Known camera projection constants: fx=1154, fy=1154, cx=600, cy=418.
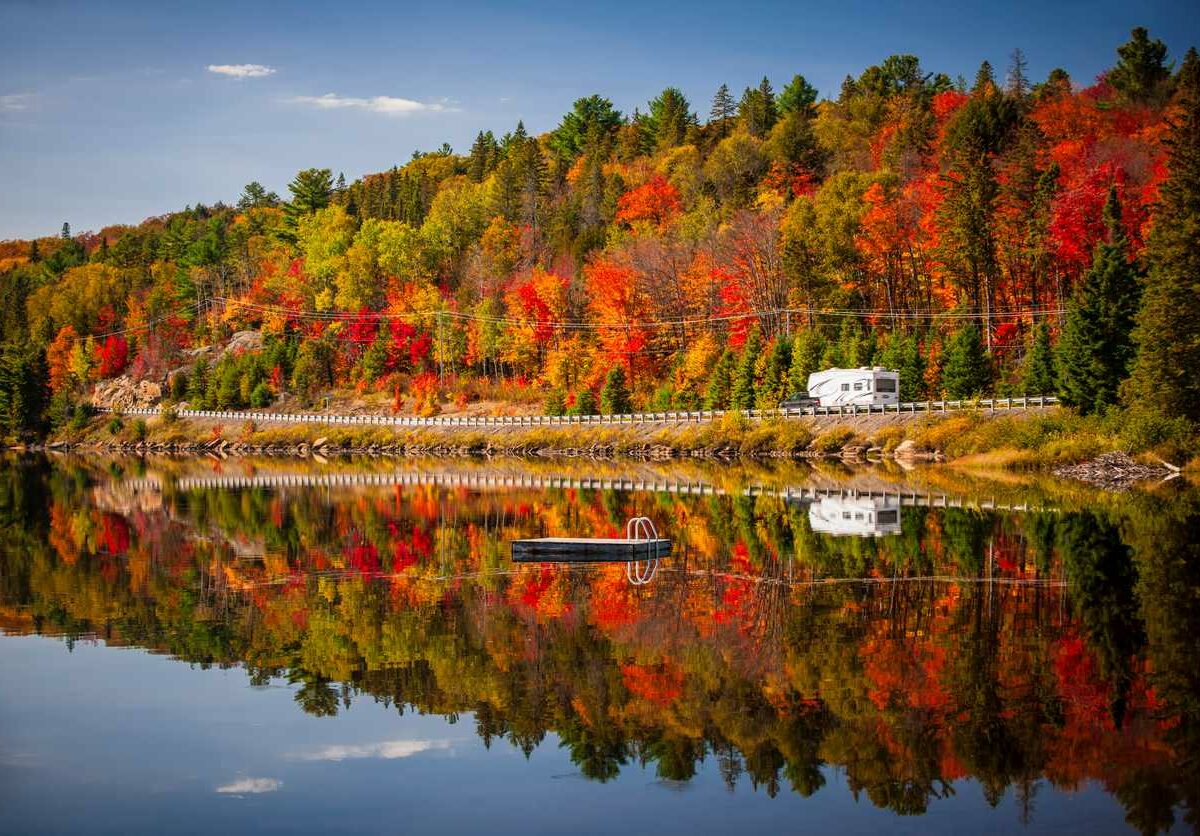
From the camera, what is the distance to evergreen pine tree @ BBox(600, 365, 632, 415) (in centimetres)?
8831

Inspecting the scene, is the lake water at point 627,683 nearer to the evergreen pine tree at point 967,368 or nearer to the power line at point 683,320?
the evergreen pine tree at point 967,368

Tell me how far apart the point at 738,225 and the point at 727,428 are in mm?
25023

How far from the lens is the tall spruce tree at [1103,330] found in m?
54.8

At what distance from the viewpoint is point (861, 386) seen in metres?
71.6

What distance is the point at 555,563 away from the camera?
30.1 metres

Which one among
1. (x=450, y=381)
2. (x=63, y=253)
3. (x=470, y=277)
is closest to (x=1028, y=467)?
(x=450, y=381)

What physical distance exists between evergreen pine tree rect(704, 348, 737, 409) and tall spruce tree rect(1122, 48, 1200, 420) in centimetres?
3494

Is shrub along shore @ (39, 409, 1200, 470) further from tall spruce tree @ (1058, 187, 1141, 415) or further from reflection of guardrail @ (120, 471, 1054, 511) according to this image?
reflection of guardrail @ (120, 471, 1054, 511)

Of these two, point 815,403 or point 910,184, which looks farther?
point 910,184

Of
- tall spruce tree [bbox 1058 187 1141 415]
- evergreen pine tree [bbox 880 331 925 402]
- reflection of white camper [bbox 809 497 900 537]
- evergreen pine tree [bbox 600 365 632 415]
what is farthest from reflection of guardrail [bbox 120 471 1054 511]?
evergreen pine tree [bbox 880 331 925 402]

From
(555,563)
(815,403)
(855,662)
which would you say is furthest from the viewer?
(815,403)

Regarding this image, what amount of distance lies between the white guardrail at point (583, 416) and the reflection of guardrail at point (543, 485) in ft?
64.1

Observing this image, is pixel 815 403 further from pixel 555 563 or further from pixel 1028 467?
pixel 555 563

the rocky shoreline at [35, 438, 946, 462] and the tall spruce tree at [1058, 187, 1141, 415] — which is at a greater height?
the tall spruce tree at [1058, 187, 1141, 415]
